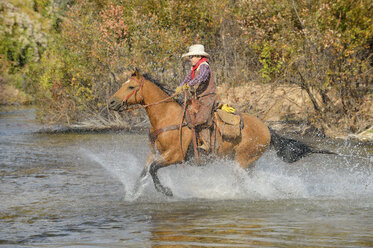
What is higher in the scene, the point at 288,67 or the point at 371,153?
the point at 288,67

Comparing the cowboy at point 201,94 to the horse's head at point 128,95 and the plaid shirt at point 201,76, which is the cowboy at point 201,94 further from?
the horse's head at point 128,95

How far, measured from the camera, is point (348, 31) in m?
19.0

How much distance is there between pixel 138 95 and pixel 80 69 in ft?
45.7

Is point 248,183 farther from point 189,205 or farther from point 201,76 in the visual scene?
point 201,76

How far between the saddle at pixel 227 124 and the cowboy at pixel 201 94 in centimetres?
26

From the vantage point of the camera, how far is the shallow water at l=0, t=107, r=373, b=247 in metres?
7.17

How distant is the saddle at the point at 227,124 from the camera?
10.1 metres

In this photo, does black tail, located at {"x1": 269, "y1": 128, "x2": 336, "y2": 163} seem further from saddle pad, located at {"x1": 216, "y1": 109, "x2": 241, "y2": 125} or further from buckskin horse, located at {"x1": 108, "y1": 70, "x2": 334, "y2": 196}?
buckskin horse, located at {"x1": 108, "y1": 70, "x2": 334, "y2": 196}

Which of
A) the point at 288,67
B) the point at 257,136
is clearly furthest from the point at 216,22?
the point at 257,136

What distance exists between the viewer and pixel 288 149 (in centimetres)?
1100

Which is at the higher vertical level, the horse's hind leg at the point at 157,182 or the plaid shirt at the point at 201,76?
the plaid shirt at the point at 201,76

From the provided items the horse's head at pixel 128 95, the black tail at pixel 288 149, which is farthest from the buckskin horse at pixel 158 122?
the black tail at pixel 288 149

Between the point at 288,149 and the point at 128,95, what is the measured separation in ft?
11.2

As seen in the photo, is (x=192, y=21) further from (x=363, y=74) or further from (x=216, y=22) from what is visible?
(x=363, y=74)
